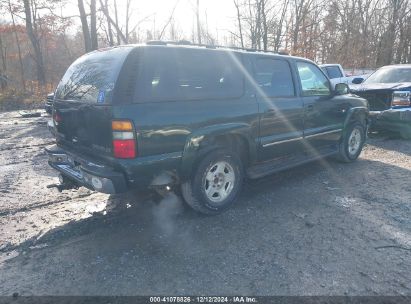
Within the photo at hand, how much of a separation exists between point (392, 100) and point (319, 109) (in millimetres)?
3386

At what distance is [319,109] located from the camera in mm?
5160

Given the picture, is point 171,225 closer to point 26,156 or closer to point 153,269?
point 153,269

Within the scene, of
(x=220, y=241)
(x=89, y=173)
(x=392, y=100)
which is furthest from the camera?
(x=392, y=100)

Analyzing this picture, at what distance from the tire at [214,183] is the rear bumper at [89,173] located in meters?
0.88

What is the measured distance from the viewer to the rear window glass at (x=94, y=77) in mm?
3177

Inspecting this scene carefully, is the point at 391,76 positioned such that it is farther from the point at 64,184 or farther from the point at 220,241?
the point at 64,184

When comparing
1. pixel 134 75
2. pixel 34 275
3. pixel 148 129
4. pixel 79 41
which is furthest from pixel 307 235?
pixel 79 41

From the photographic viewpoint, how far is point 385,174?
5473 mm

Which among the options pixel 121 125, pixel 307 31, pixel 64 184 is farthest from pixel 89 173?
pixel 307 31

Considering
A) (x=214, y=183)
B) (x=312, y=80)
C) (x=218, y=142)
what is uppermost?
(x=312, y=80)

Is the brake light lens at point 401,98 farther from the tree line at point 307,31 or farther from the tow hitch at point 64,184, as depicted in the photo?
the tree line at point 307,31

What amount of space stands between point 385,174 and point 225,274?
13.1ft

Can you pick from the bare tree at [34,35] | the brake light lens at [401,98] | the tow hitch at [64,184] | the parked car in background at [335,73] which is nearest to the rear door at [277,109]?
the tow hitch at [64,184]

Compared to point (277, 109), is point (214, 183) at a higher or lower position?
lower
